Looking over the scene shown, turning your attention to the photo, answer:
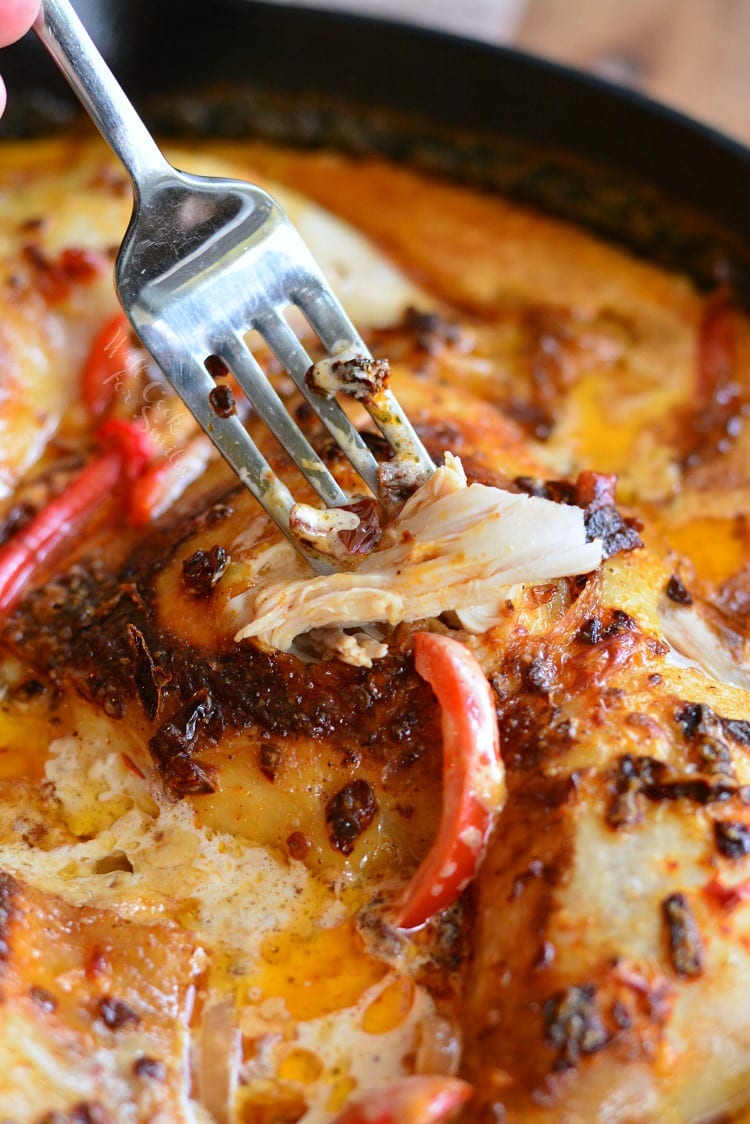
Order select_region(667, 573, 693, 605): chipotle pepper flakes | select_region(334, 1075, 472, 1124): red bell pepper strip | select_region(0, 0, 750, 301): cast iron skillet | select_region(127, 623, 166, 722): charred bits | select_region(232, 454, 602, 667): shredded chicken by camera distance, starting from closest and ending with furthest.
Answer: select_region(334, 1075, 472, 1124): red bell pepper strip, select_region(232, 454, 602, 667): shredded chicken, select_region(127, 623, 166, 722): charred bits, select_region(667, 573, 693, 605): chipotle pepper flakes, select_region(0, 0, 750, 301): cast iron skillet

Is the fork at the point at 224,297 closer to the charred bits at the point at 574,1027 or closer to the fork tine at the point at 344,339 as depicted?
the fork tine at the point at 344,339

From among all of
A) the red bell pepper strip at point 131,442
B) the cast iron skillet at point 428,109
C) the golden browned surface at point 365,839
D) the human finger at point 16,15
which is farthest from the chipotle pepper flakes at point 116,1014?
the cast iron skillet at point 428,109

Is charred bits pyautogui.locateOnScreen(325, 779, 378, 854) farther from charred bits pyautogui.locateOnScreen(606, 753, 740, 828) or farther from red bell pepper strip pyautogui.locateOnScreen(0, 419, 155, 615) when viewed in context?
red bell pepper strip pyautogui.locateOnScreen(0, 419, 155, 615)

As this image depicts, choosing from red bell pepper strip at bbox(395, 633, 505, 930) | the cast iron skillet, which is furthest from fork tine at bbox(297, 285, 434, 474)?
the cast iron skillet

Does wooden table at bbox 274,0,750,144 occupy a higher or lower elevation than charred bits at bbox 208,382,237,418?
lower

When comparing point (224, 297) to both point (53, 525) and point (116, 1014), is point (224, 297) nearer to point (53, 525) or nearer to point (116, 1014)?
point (53, 525)

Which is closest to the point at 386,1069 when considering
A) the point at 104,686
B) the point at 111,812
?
the point at 111,812
